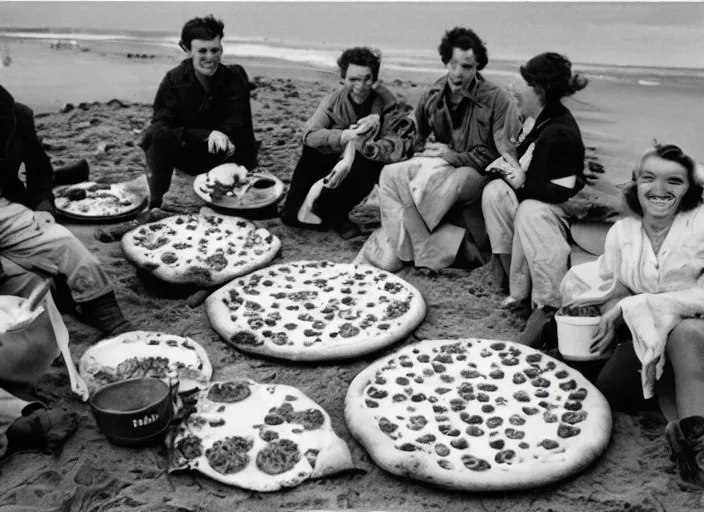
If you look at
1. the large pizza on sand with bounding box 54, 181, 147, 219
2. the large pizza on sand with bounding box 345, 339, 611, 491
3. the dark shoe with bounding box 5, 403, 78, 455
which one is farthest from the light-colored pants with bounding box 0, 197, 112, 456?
the large pizza on sand with bounding box 345, 339, 611, 491

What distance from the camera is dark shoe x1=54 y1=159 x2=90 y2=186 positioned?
16.7ft

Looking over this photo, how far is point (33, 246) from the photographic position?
11.0 feet

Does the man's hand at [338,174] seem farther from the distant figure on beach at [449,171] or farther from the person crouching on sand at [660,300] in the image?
the person crouching on sand at [660,300]

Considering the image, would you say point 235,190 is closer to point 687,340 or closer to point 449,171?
point 449,171

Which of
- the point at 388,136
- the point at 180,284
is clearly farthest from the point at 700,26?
the point at 180,284

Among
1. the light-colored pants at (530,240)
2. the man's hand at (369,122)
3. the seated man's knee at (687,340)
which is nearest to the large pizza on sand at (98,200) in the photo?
the man's hand at (369,122)

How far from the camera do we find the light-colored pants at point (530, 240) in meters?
3.54

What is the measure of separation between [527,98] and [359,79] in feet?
3.47

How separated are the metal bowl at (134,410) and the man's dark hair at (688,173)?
1927mm

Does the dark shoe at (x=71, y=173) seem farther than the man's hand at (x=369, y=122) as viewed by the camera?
Yes

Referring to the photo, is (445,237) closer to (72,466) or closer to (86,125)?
(72,466)

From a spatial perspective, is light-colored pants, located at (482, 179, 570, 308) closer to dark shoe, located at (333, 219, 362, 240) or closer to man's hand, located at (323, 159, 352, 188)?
man's hand, located at (323, 159, 352, 188)

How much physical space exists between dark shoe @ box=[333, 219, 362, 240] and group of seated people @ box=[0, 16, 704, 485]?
30 mm

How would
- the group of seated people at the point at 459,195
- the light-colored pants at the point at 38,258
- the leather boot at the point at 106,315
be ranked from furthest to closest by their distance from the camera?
1. the leather boot at the point at 106,315
2. the light-colored pants at the point at 38,258
3. the group of seated people at the point at 459,195
